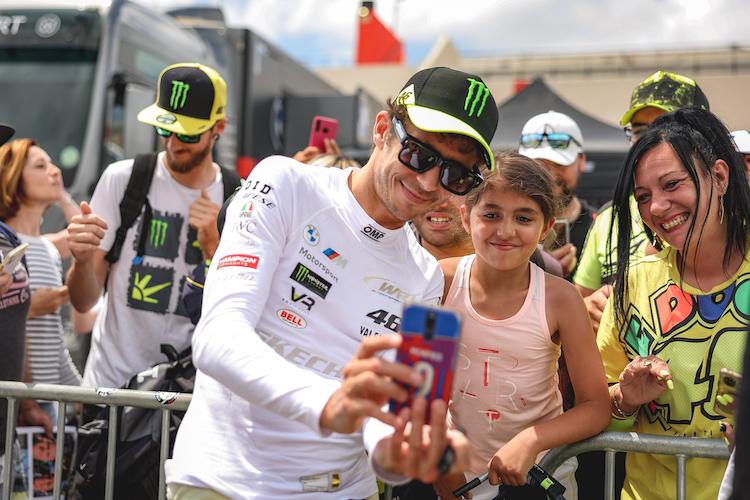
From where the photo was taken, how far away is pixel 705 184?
209 cm

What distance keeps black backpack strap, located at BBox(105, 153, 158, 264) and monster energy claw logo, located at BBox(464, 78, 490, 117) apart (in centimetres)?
195

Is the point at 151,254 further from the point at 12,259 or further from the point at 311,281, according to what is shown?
the point at 311,281

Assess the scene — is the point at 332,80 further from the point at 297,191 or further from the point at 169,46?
the point at 297,191

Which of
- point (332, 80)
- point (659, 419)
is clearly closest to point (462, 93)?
point (659, 419)

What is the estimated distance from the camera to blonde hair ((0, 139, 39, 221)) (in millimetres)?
3535

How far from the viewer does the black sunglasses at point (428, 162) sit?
5.49 feet

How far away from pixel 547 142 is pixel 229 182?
6.36ft

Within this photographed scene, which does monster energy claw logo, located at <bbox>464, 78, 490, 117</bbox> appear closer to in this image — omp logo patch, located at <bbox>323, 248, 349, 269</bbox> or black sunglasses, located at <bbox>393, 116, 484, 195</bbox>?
black sunglasses, located at <bbox>393, 116, 484, 195</bbox>

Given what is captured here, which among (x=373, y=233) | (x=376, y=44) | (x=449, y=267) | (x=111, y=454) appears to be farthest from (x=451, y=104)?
(x=376, y=44)

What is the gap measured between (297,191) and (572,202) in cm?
232

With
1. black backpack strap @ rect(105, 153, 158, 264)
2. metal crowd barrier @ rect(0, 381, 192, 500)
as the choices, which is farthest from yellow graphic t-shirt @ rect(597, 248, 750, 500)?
black backpack strap @ rect(105, 153, 158, 264)

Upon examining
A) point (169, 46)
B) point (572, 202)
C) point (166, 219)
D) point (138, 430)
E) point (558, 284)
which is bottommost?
point (138, 430)

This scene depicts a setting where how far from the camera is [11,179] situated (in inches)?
140

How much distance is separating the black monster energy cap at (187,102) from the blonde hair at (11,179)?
925 millimetres
